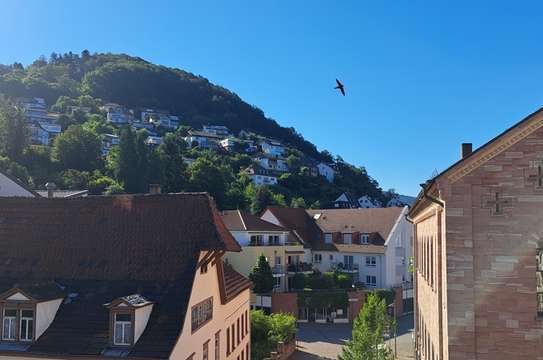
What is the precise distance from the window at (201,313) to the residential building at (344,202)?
105261 millimetres

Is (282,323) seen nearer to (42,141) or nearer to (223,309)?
(223,309)

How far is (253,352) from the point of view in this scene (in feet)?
109

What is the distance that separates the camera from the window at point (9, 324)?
56.8ft

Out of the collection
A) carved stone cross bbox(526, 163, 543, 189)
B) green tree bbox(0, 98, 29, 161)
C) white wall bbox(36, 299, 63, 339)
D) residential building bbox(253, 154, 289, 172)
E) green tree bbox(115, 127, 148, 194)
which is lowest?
white wall bbox(36, 299, 63, 339)

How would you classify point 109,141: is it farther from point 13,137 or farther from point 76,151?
point 13,137

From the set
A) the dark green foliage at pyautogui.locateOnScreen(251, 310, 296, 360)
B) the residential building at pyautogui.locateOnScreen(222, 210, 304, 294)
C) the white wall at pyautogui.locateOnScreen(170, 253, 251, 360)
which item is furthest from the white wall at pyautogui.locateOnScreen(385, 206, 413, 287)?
the white wall at pyautogui.locateOnScreen(170, 253, 251, 360)

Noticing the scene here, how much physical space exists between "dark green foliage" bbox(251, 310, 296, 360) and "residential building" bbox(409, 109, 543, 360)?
21.7 m

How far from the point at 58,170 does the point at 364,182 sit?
102 m

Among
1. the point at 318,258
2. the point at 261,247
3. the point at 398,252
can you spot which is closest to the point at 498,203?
the point at 261,247

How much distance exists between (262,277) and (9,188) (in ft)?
80.6

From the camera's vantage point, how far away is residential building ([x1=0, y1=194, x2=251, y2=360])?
1686 cm

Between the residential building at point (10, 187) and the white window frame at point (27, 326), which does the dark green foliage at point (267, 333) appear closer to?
the residential building at point (10, 187)

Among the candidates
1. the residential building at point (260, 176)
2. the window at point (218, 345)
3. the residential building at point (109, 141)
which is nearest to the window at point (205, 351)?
the window at point (218, 345)

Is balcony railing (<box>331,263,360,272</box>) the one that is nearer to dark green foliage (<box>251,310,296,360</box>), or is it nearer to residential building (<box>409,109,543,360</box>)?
dark green foliage (<box>251,310,296,360</box>)
